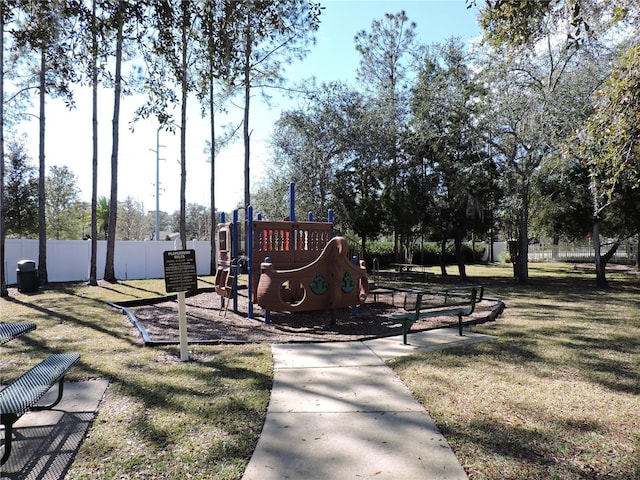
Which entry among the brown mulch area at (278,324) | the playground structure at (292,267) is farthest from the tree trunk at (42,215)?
the playground structure at (292,267)

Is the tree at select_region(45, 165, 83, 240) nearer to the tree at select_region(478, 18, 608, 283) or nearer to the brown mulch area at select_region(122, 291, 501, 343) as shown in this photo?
the brown mulch area at select_region(122, 291, 501, 343)

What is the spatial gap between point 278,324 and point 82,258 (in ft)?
42.8

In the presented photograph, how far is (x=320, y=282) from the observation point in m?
8.27

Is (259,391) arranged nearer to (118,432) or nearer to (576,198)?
(118,432)

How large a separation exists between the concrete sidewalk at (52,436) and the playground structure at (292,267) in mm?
3977

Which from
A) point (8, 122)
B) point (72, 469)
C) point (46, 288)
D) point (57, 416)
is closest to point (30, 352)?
point (57, 416)

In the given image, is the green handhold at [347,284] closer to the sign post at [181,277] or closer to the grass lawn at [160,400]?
the grass lawn at [160,400]

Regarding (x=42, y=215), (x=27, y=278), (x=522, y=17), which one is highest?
(x=522, y=17)

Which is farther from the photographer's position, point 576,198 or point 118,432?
point 576,198

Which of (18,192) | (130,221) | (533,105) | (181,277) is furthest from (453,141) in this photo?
(130,221)

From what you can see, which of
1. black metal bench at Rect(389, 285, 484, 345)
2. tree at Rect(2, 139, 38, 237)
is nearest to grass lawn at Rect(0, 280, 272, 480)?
black metal bench at Rect(389, 285, 484, 345)

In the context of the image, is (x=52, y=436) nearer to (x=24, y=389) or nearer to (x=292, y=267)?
(x=24, y=389)

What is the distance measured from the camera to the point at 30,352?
5.85 meters

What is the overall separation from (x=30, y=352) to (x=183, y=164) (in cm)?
1388
